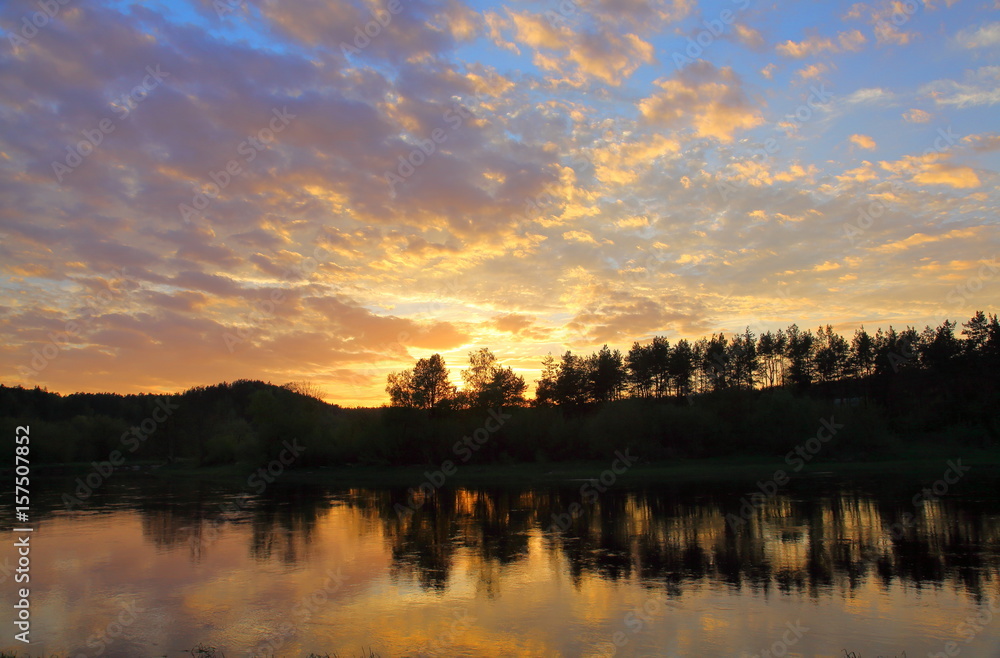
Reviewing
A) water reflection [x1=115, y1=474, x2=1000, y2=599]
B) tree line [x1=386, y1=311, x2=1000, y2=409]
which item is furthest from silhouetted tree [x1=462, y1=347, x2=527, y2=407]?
water reflection [x1=115, y1=474, x2=1000, y2=599]

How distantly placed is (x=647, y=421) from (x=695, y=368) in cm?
3086

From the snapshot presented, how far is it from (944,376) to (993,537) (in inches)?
2621

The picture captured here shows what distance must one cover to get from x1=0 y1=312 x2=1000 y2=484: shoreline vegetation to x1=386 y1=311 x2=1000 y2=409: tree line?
8.3 inches

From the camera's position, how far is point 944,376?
8044cm

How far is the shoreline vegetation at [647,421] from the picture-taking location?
70375mm

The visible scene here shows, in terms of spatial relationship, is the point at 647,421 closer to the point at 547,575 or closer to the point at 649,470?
the point at 649,470

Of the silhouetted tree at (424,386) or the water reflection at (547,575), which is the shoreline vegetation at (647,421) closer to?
the silhouetted tree at (424,386)

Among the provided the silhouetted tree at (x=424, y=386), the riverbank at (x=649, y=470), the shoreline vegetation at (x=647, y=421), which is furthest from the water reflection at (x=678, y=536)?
the silhouetted tree at (x=424, y=386)

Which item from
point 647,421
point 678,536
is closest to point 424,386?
point 647,421

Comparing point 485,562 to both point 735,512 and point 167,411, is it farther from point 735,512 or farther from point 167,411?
point 167,411

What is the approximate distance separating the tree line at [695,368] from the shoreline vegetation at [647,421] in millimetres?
210

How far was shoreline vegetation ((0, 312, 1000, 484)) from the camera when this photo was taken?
231ft

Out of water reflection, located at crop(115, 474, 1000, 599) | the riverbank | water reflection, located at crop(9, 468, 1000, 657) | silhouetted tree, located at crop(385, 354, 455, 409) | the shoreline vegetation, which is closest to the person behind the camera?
water reflection, located at crop(9, 468, 1000, 657)

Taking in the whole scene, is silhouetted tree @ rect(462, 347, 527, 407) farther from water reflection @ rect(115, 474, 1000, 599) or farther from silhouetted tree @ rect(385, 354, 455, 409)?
water reflection @ rect(115, 474, 1000, 599)
